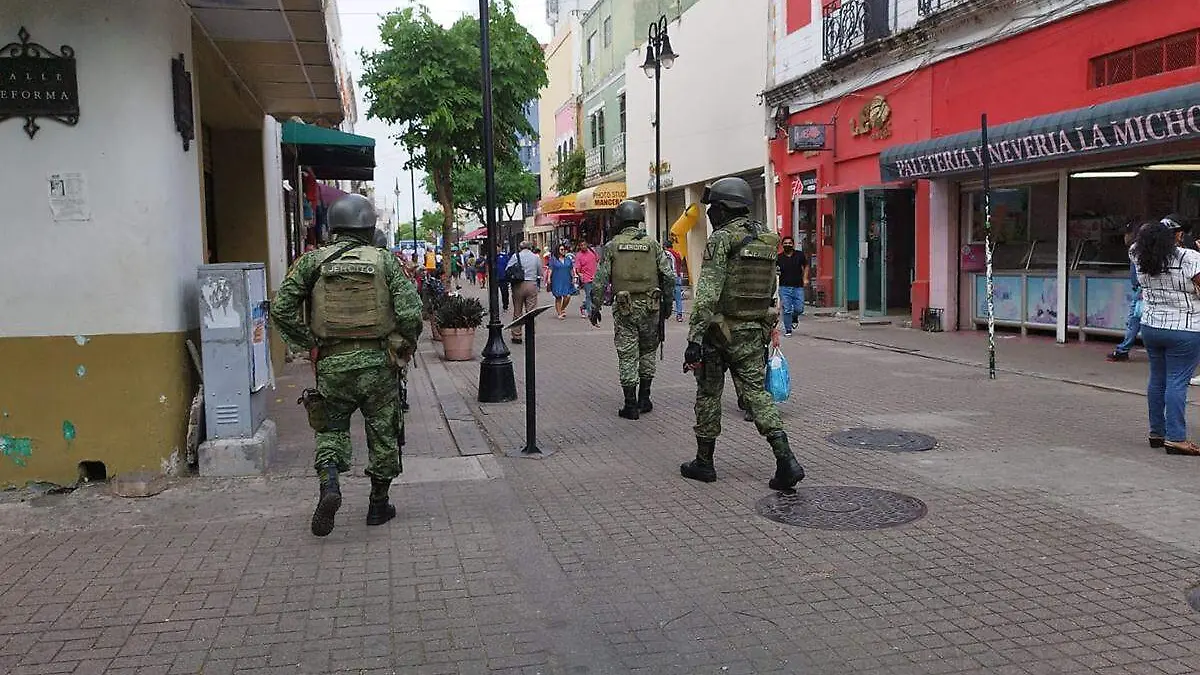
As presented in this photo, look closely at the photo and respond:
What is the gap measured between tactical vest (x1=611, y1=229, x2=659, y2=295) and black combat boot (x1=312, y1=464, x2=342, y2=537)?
3.94 m

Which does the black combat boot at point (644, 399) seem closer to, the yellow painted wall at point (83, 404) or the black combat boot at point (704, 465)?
the black combat boot at point (704, 465)

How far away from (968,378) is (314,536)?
7979mm

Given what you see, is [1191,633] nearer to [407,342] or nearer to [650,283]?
[407,342]

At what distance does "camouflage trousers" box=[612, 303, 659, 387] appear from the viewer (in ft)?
27.8

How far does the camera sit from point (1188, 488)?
19.1ft

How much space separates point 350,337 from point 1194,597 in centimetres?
423

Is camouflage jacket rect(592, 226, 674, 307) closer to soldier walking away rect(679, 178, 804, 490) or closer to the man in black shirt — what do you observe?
soldier walking away rect(679, 178, 804, 490)

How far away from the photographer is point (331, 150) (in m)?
14.5

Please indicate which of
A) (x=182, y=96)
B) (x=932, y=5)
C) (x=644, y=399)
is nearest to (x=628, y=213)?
(x=644, y=399)

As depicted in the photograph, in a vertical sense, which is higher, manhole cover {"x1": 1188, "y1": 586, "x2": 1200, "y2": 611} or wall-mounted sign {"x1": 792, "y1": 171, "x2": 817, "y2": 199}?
wall-mounted sign {"x1": 792, "y1": 171, "x2": 817, "y2": 199}

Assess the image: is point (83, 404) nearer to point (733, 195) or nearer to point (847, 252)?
point (733, 195)

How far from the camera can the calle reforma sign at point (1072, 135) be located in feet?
32.4

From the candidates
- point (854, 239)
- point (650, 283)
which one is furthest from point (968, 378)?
point (854, 239)

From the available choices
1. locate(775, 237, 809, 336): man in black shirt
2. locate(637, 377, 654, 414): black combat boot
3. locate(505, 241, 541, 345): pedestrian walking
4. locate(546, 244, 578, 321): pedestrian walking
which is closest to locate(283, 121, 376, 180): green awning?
locate(505, 241, 541, 345): pedestrian walking
